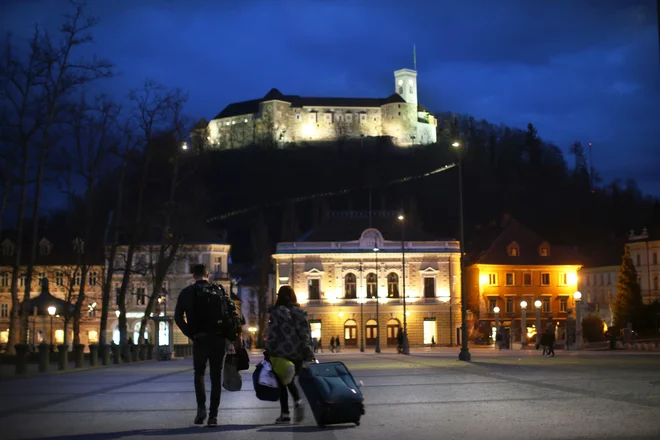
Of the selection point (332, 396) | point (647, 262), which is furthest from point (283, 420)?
point (647, 262)

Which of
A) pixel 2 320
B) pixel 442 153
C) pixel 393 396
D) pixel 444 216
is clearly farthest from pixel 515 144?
pixel 393 396

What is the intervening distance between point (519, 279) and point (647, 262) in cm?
1115

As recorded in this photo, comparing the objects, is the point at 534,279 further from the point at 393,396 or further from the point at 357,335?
the point at 393,396

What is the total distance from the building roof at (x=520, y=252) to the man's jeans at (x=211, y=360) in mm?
73511

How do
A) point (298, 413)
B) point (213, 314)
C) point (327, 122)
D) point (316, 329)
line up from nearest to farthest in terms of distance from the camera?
point (213, 314)
point (298, 413)
point (316, 329)
point (327, 122)

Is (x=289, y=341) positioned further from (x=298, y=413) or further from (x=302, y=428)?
(x=302, y=428)

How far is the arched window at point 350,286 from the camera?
77688mm

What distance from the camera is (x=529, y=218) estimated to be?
5246 inches

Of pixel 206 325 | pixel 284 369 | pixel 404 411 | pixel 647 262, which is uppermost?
pixel 647 262

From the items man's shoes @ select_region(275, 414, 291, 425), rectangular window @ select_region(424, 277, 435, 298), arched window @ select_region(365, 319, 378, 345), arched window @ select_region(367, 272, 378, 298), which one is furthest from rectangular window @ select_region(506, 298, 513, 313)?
man's shoes @ select_region(275, 414, 291, 425)

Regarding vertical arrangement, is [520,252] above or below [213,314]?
above

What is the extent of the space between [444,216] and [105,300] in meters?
99.6

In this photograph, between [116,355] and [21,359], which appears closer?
[21,359]

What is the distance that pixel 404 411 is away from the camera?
12.3 metres
